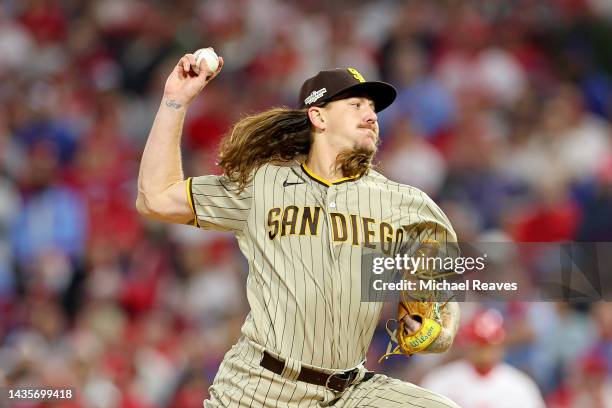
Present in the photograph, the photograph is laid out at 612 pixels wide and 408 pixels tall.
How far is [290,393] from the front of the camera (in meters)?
3.73

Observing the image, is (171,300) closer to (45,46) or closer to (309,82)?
(45,46)

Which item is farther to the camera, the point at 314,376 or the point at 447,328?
the point at 447,328

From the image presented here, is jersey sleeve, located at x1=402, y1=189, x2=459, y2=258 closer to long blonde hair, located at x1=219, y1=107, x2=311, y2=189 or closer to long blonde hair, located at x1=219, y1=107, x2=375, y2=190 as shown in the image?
long blonde hair, located at x1=219, y1=107, x2=375, y2=190

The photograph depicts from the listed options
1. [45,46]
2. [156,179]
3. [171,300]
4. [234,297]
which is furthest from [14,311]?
[156,179]

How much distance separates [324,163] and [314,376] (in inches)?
32.8

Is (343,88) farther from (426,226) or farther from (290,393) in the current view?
(290,393)

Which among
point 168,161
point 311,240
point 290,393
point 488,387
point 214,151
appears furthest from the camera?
point 214,151

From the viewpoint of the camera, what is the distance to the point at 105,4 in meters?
10.9

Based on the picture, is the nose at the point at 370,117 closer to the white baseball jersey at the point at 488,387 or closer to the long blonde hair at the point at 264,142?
the long blonde hair at the point at 264,142

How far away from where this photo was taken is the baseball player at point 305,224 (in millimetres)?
3758

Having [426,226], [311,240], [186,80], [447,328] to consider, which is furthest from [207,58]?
[447,328]

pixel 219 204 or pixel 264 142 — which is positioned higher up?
pixel 264 142

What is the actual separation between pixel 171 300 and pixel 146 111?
233 cm

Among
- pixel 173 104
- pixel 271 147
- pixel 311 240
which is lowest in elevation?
pixel 311 240
